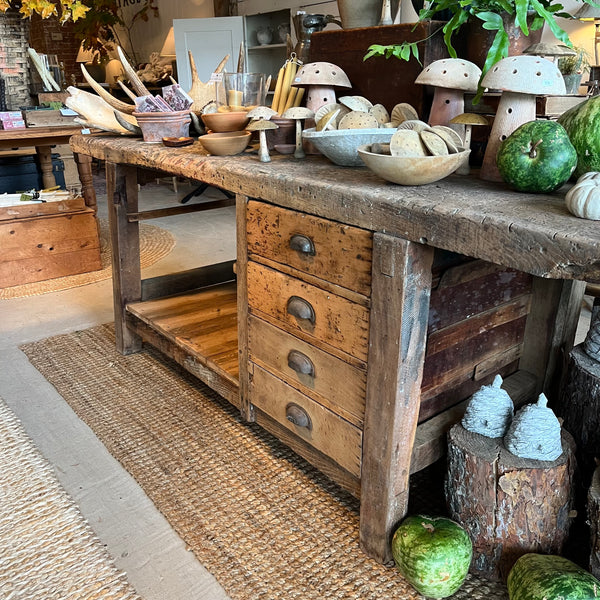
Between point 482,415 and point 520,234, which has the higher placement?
point 520,234

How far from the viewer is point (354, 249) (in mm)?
1228

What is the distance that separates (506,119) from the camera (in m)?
1.24

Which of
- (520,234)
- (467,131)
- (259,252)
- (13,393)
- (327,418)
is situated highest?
(467,131)

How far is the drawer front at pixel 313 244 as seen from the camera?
48.3 inches

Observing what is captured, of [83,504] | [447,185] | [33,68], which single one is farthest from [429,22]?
[33,68]

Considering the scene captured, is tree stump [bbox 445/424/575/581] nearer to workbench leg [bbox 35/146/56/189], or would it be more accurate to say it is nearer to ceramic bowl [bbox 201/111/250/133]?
ceramic bowl [bbox 201/111/250/133]

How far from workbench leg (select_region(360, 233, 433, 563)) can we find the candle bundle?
84cm

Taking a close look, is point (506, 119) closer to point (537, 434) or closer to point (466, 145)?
point (466, 145)

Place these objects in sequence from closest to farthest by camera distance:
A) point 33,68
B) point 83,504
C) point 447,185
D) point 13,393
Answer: point 447,185 → point 83,504 → point 13,393 → point 33,68

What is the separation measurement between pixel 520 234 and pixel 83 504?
131cm

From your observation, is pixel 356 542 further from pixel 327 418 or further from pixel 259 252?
pixel 259 252

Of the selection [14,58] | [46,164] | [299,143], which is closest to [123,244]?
[299,143]

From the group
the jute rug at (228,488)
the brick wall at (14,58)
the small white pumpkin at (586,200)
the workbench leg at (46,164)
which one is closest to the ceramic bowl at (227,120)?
the jute rug at (228,488)

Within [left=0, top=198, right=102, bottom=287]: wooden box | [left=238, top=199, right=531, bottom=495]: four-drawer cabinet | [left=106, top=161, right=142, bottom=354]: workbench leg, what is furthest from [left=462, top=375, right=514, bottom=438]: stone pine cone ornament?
[left=0, top=198, right=102, bottom=287]: wooden box
